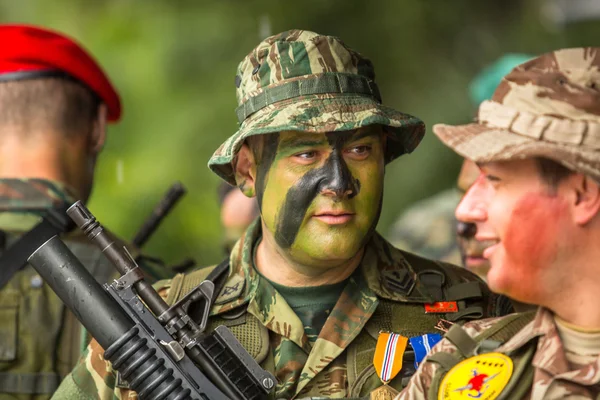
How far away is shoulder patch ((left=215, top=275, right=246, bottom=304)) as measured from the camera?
370 cm

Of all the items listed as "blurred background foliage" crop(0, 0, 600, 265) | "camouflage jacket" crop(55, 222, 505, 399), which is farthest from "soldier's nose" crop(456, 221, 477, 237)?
"blurred background foliage" crop(0, 0, 600, 265)

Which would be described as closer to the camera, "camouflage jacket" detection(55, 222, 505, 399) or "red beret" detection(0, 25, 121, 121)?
"camouflage jacket" detection(55, 222, 505, 399)

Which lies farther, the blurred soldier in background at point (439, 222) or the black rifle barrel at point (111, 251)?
the blurred soldier in background at point (439, 222)

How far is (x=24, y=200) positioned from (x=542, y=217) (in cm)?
274

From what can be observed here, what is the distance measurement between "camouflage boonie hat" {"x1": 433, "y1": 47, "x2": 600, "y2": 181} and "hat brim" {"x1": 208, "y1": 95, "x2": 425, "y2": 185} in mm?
690

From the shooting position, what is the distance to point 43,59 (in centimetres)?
477

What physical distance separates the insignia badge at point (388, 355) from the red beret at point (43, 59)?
214 centimetres

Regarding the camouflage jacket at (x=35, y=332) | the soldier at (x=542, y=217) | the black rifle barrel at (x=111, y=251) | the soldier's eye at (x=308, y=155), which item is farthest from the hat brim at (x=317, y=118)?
the camouflage jacket at (x=35, y=332)

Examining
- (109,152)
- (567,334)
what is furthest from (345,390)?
(109,152)

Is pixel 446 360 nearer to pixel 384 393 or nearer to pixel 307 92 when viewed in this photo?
pixel 384 393

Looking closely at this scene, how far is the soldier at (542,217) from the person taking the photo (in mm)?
2631

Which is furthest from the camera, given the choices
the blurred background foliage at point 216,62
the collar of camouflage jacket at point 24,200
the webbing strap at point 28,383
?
the blurred background foliage at point 216,62

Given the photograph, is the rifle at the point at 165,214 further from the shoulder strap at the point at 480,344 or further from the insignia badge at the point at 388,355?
the shoulder strap at the point at 480,344

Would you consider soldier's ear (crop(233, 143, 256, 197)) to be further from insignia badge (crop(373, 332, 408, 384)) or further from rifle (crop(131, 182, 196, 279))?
rifle (crop(131, 182, 196, 279))
